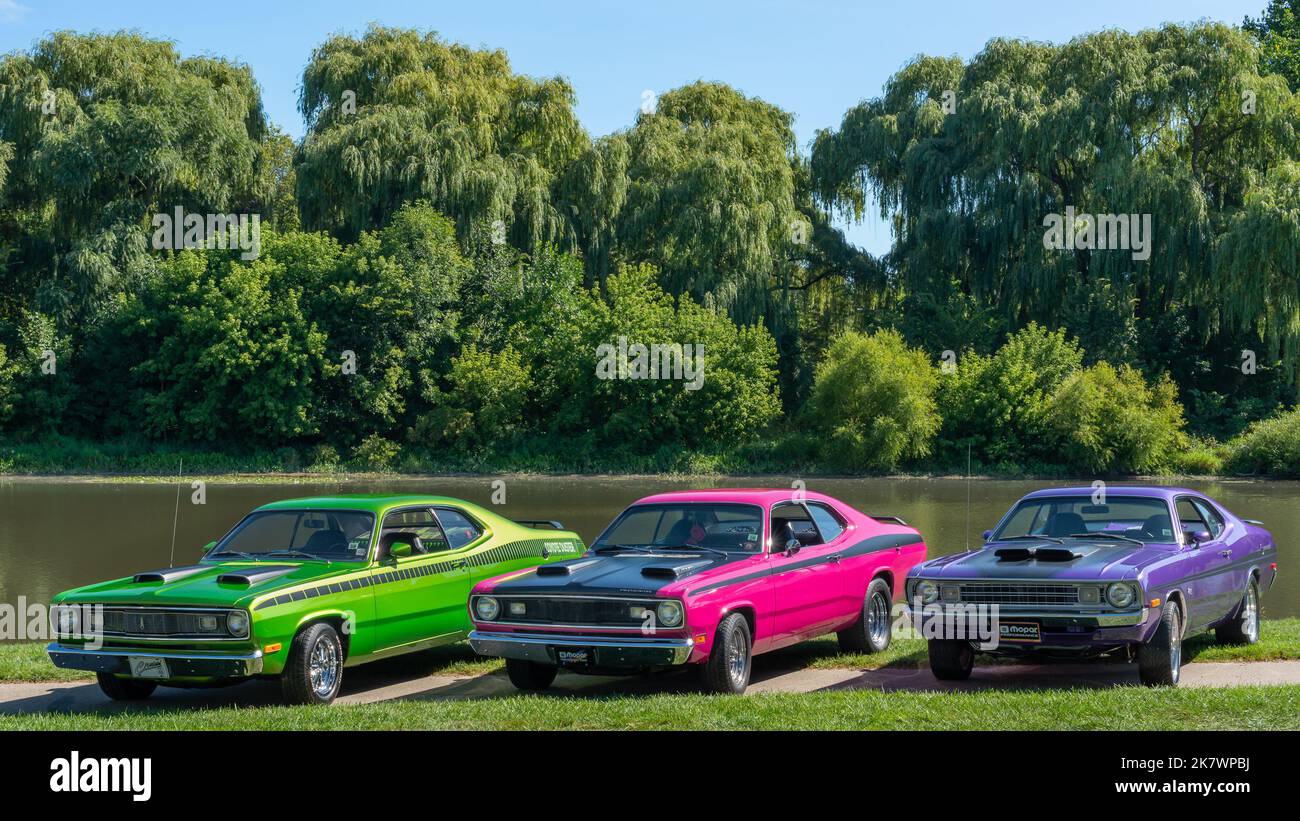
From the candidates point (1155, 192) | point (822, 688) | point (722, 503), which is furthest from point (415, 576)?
point (1155, 192)

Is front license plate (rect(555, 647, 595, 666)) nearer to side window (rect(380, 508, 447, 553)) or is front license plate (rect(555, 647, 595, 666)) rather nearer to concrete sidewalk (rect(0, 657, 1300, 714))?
concrete sidewalk (rect(0, 657, 1300, 714))

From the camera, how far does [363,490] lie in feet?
134

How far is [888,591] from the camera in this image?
42.8 ft

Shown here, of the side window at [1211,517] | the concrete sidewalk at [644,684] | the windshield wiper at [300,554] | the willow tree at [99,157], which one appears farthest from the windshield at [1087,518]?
the willow tree at [99,157]

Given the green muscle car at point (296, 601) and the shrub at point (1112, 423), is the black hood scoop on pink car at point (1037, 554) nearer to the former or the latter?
the green muscle car at point (296, 601)

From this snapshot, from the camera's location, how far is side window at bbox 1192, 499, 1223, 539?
40.4 feet

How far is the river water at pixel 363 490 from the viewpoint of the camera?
22.6 metres

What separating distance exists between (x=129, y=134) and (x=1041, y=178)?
32.7 metres

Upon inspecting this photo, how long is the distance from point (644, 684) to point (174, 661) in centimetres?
368

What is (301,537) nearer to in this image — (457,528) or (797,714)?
(457,528)

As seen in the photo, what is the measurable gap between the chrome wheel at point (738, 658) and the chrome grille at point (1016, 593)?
1.77 meters

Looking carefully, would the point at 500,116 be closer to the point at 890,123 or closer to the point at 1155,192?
the point at 890,123

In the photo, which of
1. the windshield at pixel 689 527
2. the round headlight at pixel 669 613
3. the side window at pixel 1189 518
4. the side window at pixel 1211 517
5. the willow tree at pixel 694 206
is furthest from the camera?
the willow tree at pixel 694 206

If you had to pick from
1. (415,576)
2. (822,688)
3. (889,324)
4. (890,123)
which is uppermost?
(890,123)
